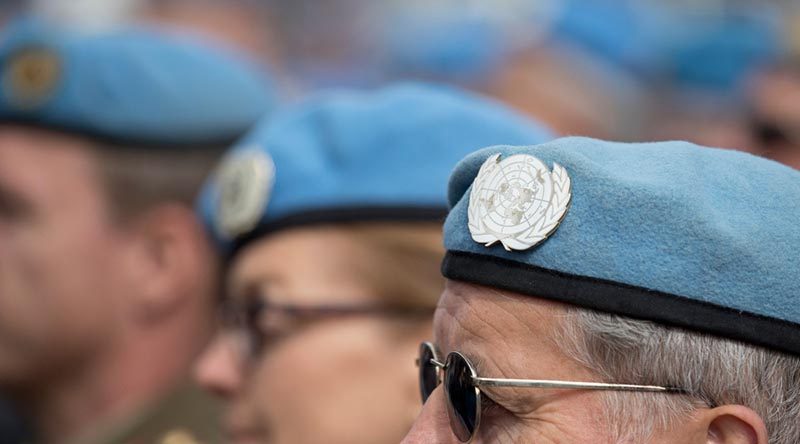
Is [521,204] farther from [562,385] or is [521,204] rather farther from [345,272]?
[345,272]

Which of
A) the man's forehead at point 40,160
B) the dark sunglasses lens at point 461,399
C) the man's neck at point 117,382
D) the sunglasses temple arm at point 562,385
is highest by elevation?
the sunglasses temple arm at point 562,385

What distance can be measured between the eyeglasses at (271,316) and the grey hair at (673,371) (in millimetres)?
1226

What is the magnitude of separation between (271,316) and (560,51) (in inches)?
197

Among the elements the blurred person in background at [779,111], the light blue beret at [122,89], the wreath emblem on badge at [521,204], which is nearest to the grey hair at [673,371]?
the wreath emblem on badge at [521,204]

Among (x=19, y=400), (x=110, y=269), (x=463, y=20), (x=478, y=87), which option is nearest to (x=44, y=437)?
(x=19, y=400)

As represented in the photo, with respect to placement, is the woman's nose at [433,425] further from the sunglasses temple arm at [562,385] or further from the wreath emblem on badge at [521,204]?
the wreath emblem on badge at [521,204]

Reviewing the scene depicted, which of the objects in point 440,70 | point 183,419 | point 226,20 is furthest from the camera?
point 440,70

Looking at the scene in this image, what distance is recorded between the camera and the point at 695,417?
1.80 meters

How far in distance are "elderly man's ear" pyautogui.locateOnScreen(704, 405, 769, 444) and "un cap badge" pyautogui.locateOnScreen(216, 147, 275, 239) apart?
1647 mm

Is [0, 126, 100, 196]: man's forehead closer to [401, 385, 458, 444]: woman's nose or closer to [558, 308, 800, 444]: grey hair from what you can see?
[401, 385, 458, 444]: woman's nose

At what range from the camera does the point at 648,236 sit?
5.91ft

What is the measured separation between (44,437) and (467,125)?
79.5 inches

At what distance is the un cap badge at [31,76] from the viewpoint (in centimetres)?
417

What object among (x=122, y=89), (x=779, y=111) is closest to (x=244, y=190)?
(x=122, y=89)
